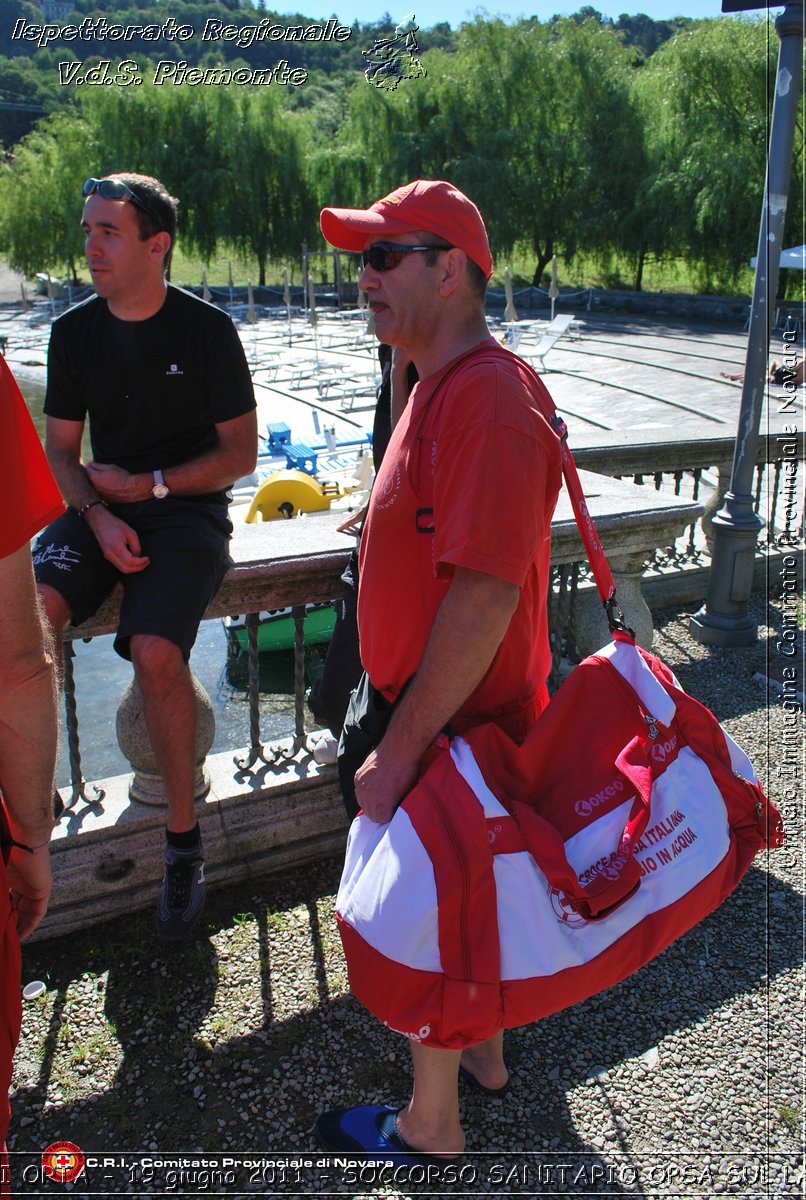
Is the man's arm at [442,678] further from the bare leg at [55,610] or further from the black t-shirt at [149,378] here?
the black t-shirt at [149,378]

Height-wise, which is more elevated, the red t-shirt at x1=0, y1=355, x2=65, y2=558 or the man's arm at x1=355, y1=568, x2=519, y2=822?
the red t-shirt at x1=0, y1=355, x2=65, y2=558

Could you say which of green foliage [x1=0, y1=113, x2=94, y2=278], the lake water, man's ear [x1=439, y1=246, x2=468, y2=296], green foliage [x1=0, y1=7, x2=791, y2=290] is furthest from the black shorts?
green foliage [x1=0, y1=113, x2=94, y2=278]

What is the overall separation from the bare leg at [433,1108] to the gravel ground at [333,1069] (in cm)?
9

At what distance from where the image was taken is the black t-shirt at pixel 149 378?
115 inches

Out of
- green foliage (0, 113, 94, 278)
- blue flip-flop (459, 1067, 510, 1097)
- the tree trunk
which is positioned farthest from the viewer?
green foliage (0, 113, 94, 278)

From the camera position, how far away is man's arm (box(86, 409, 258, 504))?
9.44ft

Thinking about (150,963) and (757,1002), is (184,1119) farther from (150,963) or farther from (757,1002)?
(757,1002)

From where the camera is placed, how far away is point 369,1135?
2.21 m

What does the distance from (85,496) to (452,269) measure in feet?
4.67

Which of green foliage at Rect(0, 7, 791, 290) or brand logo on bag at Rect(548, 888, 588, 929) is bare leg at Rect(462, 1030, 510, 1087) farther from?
green foliage at Rect(0, 7, 791, 290)

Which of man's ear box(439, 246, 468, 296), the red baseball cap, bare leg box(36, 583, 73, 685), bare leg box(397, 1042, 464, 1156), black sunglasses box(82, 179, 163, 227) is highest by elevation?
black sunglasses box(82, 179, 163, 227)

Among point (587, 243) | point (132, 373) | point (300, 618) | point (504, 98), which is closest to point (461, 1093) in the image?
point (300, 618)

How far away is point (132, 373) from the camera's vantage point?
9.58ft

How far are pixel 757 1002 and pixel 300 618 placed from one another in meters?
1.83
